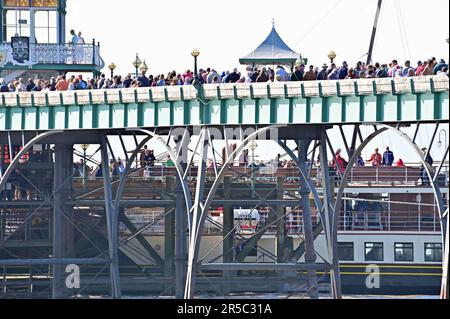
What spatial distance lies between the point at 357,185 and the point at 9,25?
1970 centimetres

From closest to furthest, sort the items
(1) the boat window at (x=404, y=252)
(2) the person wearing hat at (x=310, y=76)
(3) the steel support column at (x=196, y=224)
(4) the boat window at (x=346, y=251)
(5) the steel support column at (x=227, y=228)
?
(2) the person wearing hat at (x=310, y=76) → (3) the steel support column at (x=196, y=224) → (5) the steel support column at (x=227, y=228) → (1) the boat window at (x=404, y=252) → (4) the boat window at (x=346, y=251)

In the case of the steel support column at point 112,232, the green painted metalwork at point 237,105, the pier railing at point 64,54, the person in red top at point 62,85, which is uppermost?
the pier railing at point 64,54

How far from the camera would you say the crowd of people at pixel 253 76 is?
66.4 meters

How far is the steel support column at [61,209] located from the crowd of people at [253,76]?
402 cm

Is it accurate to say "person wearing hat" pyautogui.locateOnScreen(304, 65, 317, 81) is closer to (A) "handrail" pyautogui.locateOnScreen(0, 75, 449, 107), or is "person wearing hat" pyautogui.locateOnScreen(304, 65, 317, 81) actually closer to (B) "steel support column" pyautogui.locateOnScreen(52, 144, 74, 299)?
(A) "handrail" pyautogui.locateOnScreen(0, 75, 449, 107)

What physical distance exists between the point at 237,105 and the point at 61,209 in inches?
587

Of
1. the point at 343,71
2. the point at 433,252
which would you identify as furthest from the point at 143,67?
the point at 433,252

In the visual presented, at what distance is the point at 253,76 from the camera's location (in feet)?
236

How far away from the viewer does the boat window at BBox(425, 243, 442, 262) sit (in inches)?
3807

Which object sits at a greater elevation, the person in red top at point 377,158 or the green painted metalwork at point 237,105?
the green painted metalwork at point 237,105

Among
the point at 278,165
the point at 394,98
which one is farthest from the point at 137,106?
the point at 278,165

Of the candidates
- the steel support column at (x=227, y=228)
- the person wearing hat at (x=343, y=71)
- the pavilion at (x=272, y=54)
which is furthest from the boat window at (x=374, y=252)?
the person wearing hat at (x=343, y=71)

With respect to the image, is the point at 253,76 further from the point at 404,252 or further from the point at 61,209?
the point at 404,252

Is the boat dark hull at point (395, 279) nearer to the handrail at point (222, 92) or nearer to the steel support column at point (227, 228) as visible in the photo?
the steel support column at point (227, 228)
